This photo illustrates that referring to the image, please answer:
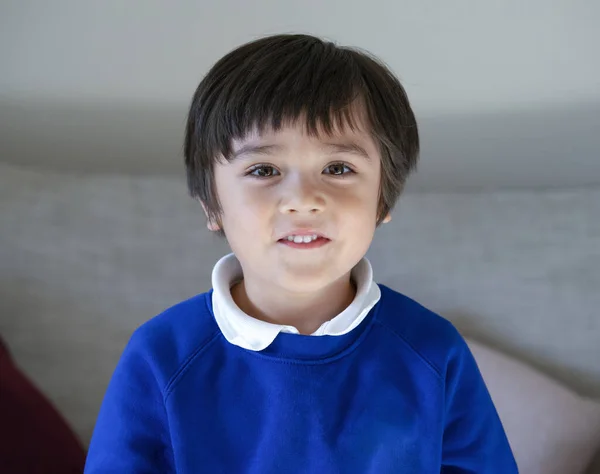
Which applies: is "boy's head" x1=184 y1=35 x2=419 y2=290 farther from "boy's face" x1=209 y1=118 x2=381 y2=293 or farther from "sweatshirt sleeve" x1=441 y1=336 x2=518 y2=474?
"sweatshirt sleeve" x1=441 y1=336 x2=518 y2=474

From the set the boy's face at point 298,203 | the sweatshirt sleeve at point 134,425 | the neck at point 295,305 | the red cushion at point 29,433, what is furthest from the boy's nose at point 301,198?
the red cushion at point 29,433

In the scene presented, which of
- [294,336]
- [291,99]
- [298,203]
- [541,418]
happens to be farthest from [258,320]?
[541,418]

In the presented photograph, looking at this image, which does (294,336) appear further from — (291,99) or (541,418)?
(541,418)

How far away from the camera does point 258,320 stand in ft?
2.81

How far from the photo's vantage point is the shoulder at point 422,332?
91cm

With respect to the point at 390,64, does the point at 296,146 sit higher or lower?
lower

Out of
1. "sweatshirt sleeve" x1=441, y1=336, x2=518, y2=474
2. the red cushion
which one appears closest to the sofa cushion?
"sweatshirt sleeve" x1=441, y1=336, x2=518, y2=474

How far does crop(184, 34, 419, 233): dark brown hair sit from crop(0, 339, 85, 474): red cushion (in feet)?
1.46

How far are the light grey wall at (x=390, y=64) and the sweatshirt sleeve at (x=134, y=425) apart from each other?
2.12 feet

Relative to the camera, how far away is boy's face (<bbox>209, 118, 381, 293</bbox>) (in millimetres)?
791

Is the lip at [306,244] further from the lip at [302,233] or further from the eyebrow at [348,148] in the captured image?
the eyebrow at [348,148]

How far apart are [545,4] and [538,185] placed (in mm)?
368

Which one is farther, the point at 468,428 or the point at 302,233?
the point at 468,428

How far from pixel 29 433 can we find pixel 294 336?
48cm
